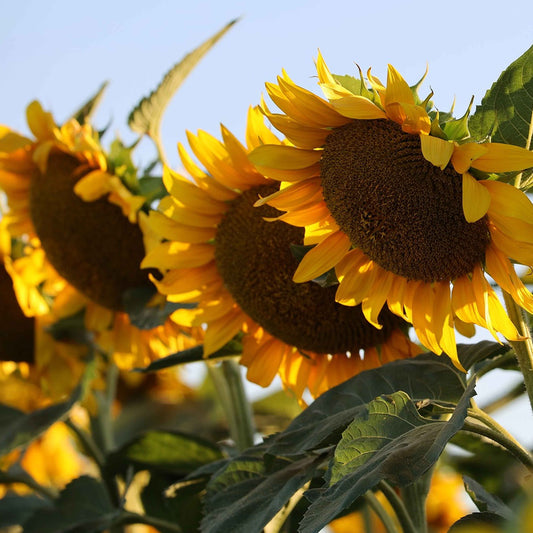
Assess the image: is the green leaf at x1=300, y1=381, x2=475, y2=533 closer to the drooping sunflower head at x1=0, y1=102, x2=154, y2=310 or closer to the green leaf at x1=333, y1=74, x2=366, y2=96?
the green leaf at x1=333, y1=74, x2=366, y2=96

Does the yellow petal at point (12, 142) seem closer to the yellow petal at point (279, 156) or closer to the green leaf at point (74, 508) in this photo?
the green leaf at point (74, 508)

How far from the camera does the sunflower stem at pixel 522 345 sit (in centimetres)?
95

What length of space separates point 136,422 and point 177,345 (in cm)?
98

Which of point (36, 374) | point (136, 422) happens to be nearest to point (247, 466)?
point (36, 374)

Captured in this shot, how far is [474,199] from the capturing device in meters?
0.88

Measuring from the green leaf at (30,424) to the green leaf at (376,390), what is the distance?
689 mm

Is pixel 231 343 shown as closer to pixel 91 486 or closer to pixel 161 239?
pixel 161 239

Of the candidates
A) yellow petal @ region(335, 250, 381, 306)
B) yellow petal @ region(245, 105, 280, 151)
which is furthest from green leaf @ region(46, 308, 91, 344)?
yellow petal @ region(335, 250, 381, 306)

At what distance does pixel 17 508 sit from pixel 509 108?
4.37ft

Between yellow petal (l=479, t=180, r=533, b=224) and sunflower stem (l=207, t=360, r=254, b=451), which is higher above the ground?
yellow petal (l=479, t=180, r=533, b=224)

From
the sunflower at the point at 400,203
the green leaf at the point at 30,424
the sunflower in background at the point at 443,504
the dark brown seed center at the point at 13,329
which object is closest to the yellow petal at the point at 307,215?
the sunflower at the point at 400,203

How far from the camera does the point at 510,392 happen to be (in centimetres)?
154

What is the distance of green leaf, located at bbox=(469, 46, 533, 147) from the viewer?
915 mm

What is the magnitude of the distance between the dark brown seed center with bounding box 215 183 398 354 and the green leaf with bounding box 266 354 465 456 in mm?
154
